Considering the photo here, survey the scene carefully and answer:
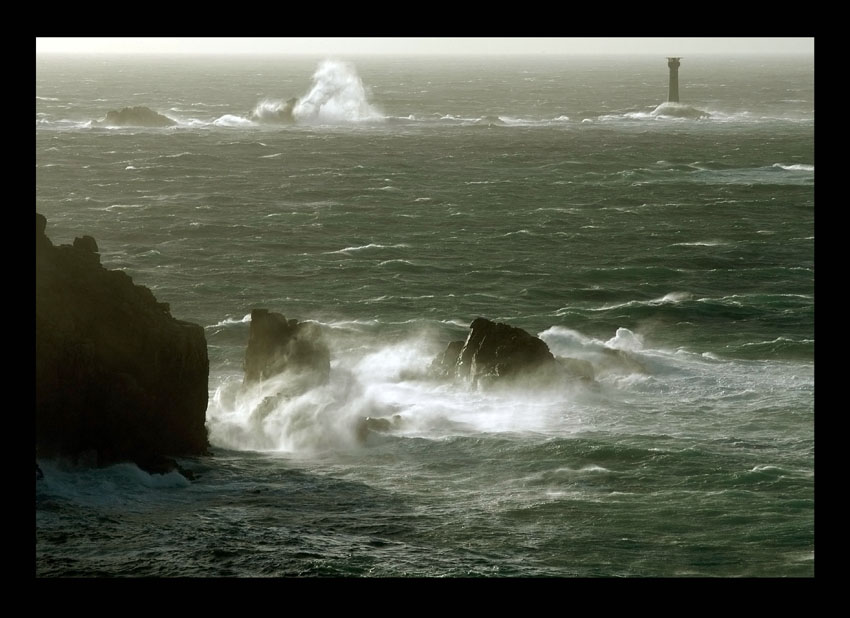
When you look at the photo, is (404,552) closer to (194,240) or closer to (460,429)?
(460,429)

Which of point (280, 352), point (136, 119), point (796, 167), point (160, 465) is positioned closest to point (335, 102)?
point (136, 119)

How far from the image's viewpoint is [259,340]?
5297 centimetres

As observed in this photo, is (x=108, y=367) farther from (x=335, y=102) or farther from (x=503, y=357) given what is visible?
(x=335, y=102)

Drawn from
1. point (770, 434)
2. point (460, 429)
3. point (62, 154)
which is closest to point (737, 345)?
point (770, 434)

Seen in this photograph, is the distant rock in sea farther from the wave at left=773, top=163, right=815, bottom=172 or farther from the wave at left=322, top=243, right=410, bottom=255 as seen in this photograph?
the wave at left=322, top=243, right=410, bottom=255

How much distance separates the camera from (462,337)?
209ft

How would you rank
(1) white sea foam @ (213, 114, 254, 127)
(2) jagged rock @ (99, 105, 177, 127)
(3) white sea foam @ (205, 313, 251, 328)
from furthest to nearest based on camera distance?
(1) white sea foam @ (213, 114, 254, 127) → (2) jagged rock @ (99, 105, 177, 127) → (3) white sea foam @ (205, 313, 251, 328)

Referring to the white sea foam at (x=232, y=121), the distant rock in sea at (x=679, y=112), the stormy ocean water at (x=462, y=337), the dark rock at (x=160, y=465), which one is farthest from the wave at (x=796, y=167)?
the dark rock at (x=160, y=465)

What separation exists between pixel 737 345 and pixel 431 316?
15.3 meters

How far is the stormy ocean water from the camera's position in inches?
1449

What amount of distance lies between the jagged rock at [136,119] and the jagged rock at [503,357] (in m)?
116

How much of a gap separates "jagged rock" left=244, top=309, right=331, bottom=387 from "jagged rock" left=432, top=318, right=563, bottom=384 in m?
5.85

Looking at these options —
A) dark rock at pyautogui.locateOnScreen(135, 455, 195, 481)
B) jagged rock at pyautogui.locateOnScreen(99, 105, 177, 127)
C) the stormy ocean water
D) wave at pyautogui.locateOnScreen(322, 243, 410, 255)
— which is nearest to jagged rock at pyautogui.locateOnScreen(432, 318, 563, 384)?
the stormy ocean water

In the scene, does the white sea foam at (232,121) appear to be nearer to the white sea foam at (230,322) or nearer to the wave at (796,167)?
the wave at (796,167)
